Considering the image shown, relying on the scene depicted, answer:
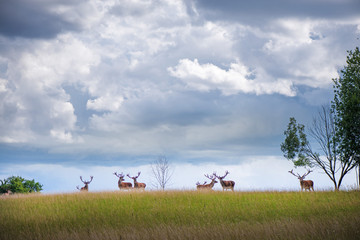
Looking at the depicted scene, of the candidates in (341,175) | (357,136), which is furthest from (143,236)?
(341,175)

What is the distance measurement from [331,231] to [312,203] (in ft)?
35.2

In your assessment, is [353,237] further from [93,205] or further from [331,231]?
[93,205]

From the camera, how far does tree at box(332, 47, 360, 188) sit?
28234mm

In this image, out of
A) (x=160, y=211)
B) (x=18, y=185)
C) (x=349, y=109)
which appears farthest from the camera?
(x=18, y=185)

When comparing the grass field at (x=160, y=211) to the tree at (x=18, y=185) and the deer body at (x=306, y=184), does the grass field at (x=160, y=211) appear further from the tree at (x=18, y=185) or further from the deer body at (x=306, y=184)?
the tree at (x=18, y=185)

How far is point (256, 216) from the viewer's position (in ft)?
60.7

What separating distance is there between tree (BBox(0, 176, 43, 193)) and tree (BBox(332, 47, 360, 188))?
3752cm

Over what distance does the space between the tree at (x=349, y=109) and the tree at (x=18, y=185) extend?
37.5 metres

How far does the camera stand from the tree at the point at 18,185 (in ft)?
Answer: 148

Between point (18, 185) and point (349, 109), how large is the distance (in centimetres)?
3996

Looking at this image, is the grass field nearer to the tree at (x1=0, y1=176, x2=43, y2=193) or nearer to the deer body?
the deer body

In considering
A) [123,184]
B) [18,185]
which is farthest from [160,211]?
[18,185]

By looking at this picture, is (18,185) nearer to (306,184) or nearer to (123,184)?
(123,184)

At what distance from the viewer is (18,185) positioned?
45.4 metres
